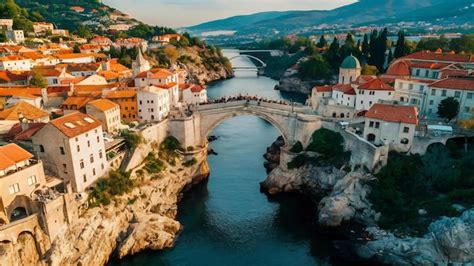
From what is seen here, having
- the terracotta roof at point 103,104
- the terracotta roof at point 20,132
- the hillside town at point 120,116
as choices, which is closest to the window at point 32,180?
the hillside town at point 120,116

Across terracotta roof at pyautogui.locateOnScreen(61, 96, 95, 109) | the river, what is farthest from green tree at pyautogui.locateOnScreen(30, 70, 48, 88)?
the river

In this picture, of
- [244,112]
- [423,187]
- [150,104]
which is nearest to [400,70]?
[423,187]

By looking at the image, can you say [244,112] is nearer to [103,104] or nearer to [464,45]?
[103,104]

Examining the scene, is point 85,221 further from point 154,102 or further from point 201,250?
point 154,102

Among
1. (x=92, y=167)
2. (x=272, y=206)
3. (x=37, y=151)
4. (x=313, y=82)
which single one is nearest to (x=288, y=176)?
(x=272, y=206)

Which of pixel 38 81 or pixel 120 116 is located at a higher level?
pixel 38 81

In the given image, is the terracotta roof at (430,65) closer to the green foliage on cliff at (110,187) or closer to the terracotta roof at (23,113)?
the green foliage on cliff at (110,187)
